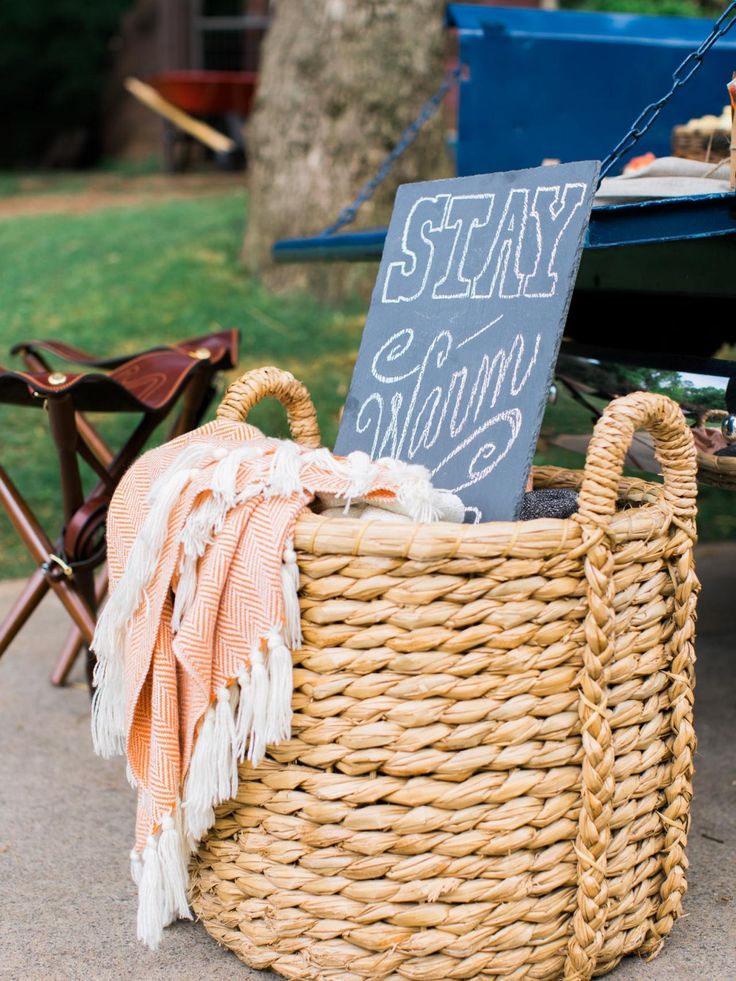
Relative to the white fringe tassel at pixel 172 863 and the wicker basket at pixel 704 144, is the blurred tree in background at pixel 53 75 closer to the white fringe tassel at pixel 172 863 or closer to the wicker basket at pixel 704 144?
the wicker basket at pixel 704 144

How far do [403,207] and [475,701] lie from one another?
1068 millimetres

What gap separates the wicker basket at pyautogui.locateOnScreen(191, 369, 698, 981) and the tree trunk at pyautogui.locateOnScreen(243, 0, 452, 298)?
4224 mm

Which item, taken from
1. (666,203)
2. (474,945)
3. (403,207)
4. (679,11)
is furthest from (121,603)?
(679,11)

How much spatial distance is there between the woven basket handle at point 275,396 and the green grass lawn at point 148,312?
6.27ft

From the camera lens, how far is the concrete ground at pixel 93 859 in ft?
5.82

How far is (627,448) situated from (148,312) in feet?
15.5

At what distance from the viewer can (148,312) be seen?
5953 mm

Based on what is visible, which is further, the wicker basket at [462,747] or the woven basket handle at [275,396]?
the woven basket handle at [275,396]

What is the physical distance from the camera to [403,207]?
2.20 meters

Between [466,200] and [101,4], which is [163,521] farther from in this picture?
[101,4]

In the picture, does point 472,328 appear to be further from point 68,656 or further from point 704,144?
point 68,656

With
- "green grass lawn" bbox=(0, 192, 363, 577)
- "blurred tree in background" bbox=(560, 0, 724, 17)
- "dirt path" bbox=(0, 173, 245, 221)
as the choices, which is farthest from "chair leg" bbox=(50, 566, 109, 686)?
"blurred tree in background" bbox=(560, 0, 724, 17)

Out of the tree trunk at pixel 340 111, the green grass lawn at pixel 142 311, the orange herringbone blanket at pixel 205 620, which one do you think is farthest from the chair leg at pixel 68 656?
the tree trunk at pixel 340 111

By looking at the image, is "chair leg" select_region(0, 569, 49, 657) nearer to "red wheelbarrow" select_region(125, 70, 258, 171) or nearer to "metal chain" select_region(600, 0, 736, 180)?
"metal chain" select_region(600, 0, 736, 180)
